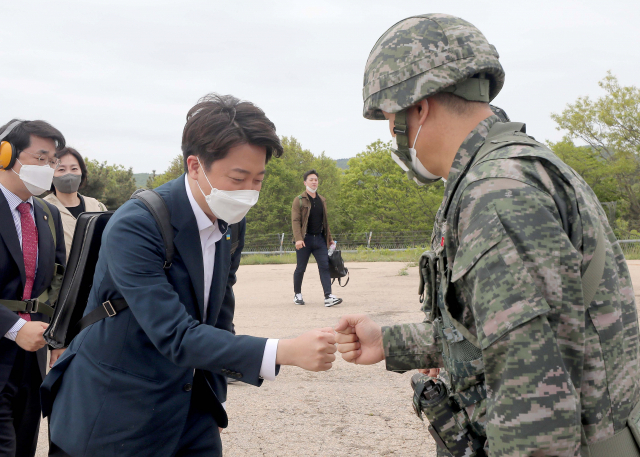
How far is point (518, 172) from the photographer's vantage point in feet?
4.61

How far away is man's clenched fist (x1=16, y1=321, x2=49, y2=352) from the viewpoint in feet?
10.1

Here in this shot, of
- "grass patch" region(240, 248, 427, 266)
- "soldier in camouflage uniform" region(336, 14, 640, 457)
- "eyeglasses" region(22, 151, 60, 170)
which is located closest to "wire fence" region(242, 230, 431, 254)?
"grass patch" region(240, 248, 427, 266)

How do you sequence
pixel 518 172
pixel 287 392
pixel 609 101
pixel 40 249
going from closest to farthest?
1. pixel 518 172
2. pixel 40 249
3. pixel 287 392
4. pixel 609 101

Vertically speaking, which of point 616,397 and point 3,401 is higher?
point 616,397

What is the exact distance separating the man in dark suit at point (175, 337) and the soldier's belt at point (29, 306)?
122 centimetres

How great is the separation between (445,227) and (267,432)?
3.30 metres

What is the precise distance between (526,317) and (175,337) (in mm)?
1193

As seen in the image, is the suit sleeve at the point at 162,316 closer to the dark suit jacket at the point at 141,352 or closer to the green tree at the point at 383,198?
the dark suit jacket at the point at 141,352

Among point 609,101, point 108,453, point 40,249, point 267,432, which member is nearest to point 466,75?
point 108,453

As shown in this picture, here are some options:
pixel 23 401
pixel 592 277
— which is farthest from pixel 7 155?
pixel 592 277

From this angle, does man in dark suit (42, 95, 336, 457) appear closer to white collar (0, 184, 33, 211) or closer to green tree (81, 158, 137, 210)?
white collar (0, 184, 33, 211)

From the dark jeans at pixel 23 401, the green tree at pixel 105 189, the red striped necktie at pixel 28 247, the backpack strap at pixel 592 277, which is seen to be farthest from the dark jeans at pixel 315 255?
the green tree at pixel 105 189

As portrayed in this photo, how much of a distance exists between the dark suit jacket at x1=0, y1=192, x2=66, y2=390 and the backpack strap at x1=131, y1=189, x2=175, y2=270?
1471mm

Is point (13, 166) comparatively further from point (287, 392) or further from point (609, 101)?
point (609, 101)
